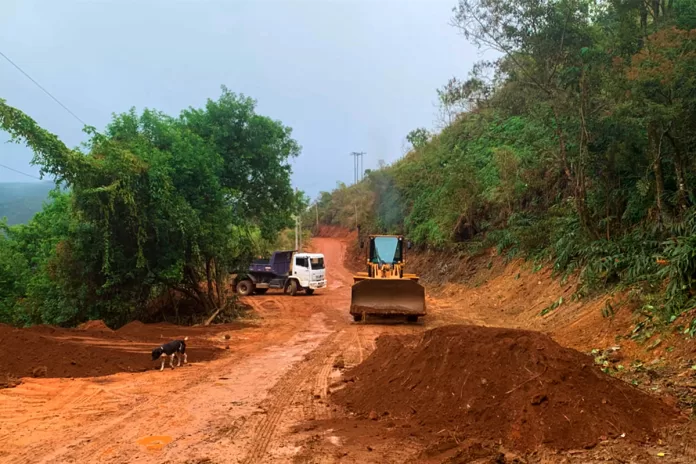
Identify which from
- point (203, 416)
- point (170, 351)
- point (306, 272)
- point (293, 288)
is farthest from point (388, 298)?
point (293, 288)

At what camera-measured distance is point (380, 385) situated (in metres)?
6.95

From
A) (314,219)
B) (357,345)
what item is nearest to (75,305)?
(357,345)

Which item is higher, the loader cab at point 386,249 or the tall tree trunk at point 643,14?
the tall tree trunk at point 643,14

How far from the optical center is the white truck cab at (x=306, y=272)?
2661cm

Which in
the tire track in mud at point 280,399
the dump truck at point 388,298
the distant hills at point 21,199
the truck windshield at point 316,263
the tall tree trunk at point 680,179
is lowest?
the tire track in mud at point 280,399

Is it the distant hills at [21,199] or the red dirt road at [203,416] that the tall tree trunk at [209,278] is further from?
the distant hills at [21,199]

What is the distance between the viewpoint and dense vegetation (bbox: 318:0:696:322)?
34.8 feet

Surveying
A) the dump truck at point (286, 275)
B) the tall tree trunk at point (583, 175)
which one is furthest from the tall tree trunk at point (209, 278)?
the tall tree trunk at point (583, 175)

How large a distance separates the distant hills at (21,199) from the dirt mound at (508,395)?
22.3 m

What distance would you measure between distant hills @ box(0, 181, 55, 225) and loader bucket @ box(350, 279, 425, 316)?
54.9ft

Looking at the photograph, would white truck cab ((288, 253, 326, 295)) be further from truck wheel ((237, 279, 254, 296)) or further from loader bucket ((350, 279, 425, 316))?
loader bucket ((350, 279, 425, 316))

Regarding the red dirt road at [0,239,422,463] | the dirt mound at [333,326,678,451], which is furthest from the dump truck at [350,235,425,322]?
the dirt mound at [333,326,678,451]

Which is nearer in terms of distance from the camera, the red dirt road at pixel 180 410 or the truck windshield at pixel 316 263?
the red dirt road at pixel 180 410

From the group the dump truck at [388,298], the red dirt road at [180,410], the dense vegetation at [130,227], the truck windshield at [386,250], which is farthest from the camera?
the truck windshield at [386,250]
